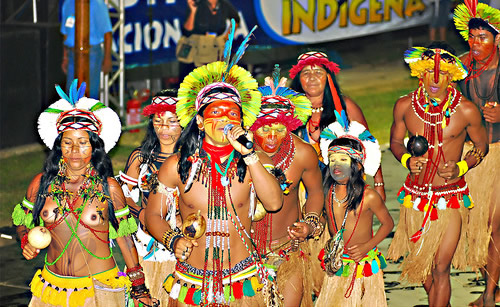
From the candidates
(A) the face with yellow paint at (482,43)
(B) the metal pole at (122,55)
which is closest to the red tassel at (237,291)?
(A) the face with yellow paint at (482,43)

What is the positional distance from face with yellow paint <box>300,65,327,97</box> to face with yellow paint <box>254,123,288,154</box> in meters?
1.51

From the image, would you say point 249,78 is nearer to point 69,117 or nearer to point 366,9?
point 69,117

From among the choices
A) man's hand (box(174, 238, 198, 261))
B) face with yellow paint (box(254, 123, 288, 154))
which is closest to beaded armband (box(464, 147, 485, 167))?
face with yellow paint (box(254, 123, 288, 154))

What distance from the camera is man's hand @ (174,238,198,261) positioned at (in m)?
7.50

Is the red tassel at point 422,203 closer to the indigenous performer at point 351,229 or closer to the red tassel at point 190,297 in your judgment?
the indigenous performer at point 351,229

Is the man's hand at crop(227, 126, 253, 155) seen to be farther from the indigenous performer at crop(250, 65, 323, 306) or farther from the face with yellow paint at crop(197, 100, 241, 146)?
the indigenous performer at crop(250, 65, 323, 306)

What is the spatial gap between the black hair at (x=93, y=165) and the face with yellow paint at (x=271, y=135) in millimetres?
1356

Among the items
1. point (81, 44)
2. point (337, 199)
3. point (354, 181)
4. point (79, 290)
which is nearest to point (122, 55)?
point (81, 44)

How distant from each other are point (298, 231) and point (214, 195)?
0.92 m

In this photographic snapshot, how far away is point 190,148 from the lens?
→ 306 inches

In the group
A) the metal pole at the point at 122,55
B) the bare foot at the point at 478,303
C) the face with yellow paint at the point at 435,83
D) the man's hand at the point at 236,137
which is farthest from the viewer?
the metal pole at the point at 122,55

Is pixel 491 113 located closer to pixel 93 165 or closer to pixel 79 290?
pixel 93 165

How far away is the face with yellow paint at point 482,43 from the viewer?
34.6 ft

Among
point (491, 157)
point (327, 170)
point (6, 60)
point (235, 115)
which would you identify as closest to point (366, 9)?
point (6, 60)
